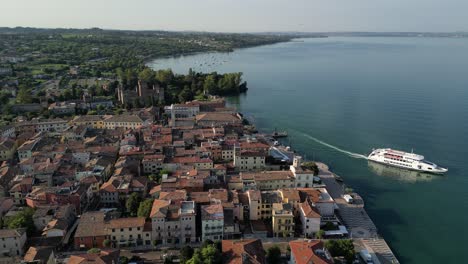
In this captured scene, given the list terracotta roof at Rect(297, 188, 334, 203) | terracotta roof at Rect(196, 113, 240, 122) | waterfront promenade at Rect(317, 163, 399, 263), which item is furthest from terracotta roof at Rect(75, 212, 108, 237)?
terracotta roof at Rect(196, 113, 240, 122)

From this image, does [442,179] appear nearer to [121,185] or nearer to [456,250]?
[456,250]

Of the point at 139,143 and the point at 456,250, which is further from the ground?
the point at 139,143

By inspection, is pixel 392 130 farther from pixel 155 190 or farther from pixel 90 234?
pixel 90 234

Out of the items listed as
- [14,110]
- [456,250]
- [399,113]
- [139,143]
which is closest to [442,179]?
[456,250]

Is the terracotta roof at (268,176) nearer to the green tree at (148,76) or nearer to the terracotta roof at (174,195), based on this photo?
the terracotta roof at (174,195)

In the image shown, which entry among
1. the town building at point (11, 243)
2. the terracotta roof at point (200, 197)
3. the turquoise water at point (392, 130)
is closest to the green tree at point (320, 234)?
the turquoise water at point (392, 130)

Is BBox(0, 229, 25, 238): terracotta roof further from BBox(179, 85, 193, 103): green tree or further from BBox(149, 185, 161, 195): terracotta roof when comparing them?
BBox(179, 85, 193, 103): green tree

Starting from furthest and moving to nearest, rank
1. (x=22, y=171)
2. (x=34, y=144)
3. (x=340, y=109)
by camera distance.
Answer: (x=340, y=109)
(x=34, y=144)
(x=22, y=171)
